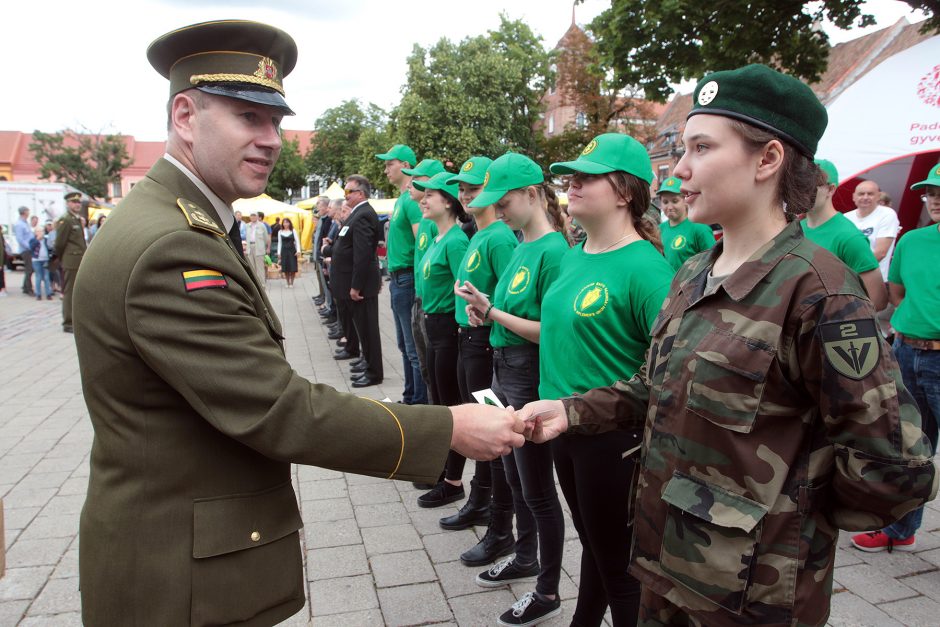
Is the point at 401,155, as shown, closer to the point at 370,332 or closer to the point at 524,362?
the point at 370,332

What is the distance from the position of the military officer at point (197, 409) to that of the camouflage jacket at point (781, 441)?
2.24 feet

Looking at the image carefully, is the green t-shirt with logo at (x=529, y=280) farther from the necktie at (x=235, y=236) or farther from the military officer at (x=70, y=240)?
the military officer at (x=70, y=240)

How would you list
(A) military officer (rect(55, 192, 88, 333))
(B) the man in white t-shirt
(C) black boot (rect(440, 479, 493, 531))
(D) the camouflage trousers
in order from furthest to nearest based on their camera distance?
(A) military officer (rect(55, 192, 88, 333))
(B) the man in white t-shirt
(C) black boot (rect(440, 479, 493, 531))
(D) the camouflage trousers

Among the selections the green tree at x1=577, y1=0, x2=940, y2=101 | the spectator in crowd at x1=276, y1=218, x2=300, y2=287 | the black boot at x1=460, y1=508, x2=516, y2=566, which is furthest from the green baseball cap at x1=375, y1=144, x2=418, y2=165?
the spectator in crowd at x1=276, y1=218, x2=300, y2=287

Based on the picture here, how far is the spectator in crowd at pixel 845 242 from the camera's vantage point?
4320 millimetres

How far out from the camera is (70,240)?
1234cm

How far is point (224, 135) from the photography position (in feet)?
5.43

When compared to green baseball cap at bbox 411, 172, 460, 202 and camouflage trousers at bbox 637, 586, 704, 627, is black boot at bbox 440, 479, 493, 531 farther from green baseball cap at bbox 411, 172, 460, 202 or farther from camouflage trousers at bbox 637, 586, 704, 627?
camouflage trousers at bbox 637, 586, 704, 627

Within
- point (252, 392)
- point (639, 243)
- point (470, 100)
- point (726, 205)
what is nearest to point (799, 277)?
point (726, 205)

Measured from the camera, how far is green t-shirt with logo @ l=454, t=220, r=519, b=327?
12.9 feet

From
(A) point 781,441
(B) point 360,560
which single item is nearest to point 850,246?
(A) point 781,441

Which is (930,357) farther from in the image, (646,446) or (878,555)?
(646,446)

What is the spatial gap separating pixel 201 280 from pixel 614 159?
176 cm

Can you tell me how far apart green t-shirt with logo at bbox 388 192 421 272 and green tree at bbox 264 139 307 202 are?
59269mm
